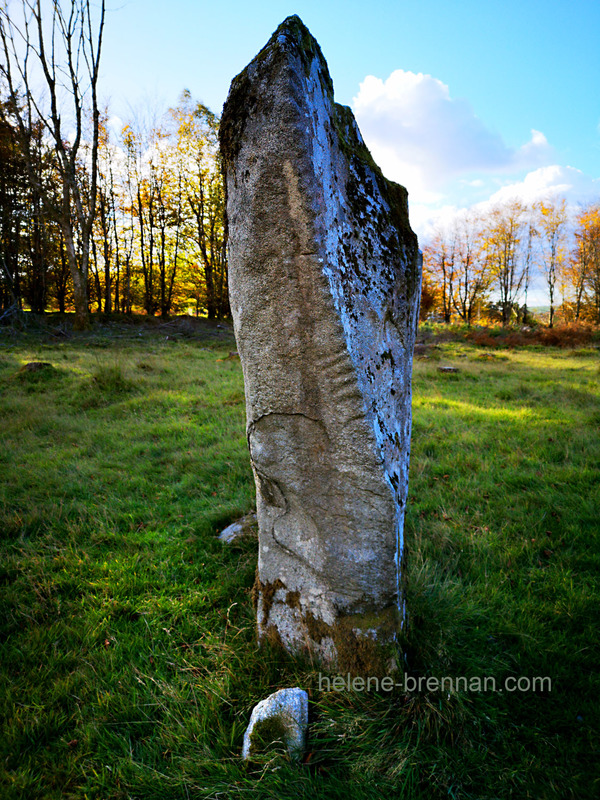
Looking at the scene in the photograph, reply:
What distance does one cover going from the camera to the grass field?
5.87ft

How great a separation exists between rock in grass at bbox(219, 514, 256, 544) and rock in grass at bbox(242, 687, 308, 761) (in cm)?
169

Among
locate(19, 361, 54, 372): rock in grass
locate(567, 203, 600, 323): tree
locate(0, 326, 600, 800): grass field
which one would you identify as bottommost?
locate(0, 326, 600, 800): grass field

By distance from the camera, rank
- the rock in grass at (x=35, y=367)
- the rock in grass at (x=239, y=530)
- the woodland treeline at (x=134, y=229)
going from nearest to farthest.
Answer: the rock in grass at (x=239, y=530), the rock in grass at (x=35, y=367), the woodland treeline at (x=134, y=229)

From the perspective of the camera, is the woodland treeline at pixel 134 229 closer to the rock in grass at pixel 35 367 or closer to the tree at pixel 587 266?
the rock in grass at pixel 35 367

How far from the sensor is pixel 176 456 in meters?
5.63

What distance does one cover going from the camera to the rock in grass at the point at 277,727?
5.94 feet

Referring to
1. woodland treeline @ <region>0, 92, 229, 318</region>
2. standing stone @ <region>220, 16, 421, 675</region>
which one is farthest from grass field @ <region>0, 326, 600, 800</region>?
woodland treeline @ <region>0, 92, 229, 318</region>

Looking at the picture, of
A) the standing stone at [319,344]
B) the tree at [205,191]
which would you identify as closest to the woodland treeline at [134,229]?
the tree at [205,191]

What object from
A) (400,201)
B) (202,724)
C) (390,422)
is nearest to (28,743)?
(202,724)

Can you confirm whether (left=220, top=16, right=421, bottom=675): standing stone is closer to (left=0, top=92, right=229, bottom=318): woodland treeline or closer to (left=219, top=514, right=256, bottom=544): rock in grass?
(left=219, top=514, right=256, bottom=544): rock in grass

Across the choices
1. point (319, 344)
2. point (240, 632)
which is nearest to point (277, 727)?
point (240, 632)

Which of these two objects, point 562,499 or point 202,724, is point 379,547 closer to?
point 202,724

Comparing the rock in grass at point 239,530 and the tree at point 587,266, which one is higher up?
the tree at point 587,266

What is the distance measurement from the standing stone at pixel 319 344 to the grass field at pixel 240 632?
369 mm
